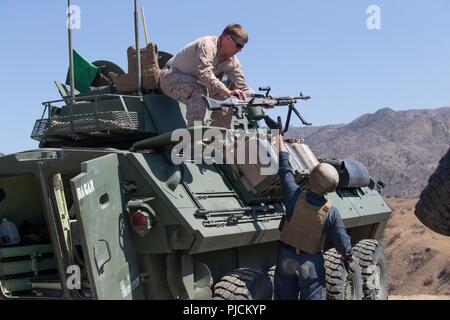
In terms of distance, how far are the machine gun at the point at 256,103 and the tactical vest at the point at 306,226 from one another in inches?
49.9

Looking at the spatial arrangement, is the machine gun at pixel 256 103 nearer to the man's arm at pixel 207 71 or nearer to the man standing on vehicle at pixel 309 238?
the man's arm at pixel 207 71

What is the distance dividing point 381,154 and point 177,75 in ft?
277

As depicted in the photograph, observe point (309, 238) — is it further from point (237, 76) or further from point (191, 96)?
point (237, 76)

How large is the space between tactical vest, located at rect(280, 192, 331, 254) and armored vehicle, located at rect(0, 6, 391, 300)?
1.70 ft

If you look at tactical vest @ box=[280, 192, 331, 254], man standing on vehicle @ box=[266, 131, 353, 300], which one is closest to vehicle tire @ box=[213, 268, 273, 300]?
man standing on vehicle @ box=[266, 131, 353, 300]

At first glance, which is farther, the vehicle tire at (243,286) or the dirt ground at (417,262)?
the dirt ground at (417,262)

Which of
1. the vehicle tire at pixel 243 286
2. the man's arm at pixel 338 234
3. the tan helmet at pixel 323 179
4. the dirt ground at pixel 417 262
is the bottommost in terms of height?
the dirt ground at pixel 417 262

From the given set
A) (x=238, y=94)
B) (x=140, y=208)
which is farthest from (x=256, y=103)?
(x=140, y=208)

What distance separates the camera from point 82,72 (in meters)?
9.28

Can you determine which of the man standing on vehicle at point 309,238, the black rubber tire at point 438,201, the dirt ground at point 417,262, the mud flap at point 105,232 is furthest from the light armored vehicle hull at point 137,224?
the dirt ground at point 417,262

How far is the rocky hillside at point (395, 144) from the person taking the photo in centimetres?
8062

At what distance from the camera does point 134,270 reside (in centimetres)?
597
